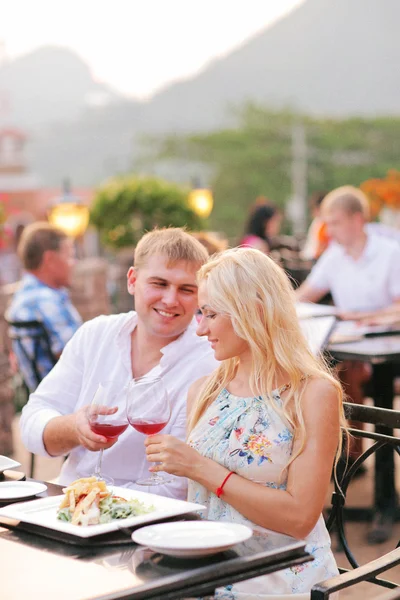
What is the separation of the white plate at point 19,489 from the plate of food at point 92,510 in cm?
9

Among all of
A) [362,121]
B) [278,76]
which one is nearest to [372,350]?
[362,121]

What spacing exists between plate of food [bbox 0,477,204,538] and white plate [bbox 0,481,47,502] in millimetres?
92

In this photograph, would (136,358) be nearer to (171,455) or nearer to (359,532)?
(171,455)

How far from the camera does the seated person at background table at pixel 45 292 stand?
4598 mm

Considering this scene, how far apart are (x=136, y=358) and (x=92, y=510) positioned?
915 millimetres

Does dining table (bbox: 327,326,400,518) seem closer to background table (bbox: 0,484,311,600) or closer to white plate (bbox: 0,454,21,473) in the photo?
white plate (bbox: 0,454,21,473)

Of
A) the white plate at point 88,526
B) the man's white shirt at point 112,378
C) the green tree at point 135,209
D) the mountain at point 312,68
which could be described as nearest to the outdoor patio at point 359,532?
the man's white shirt at point 112,378

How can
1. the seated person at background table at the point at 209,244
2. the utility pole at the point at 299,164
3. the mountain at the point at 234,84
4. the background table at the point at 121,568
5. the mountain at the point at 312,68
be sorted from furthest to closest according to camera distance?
the mountain at the point at 312,68
the mountain at the point at 234,84
the utility pole at the point at 299,164
the seated person at background table at the point at 209,244
the background table at the point at 121,568

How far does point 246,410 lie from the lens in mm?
1959

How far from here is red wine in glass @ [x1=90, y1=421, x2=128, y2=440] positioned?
1.88 meters

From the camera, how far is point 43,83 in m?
118

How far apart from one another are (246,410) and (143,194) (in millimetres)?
10115

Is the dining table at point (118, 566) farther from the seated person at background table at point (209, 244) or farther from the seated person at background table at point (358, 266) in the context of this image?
the seated person at background table at point (358, 266)

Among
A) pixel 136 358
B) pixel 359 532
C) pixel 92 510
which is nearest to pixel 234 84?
pixel 359 532
